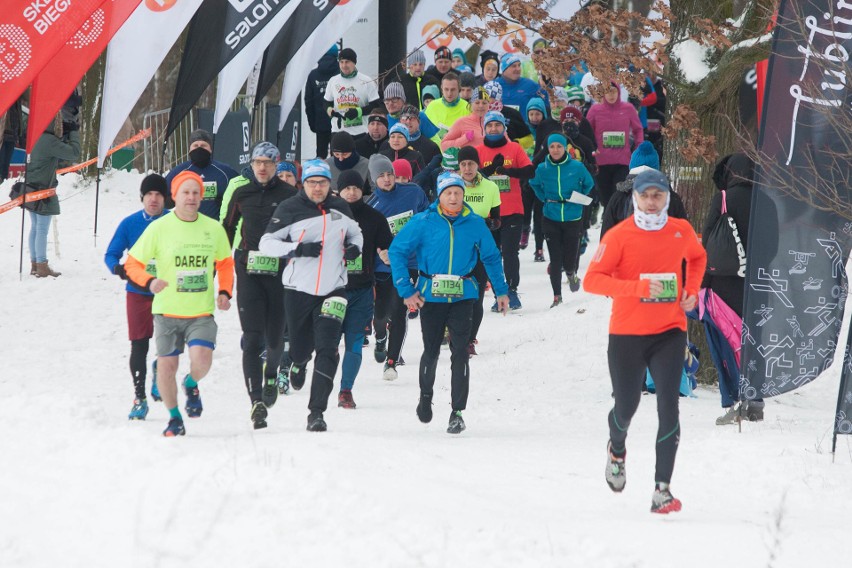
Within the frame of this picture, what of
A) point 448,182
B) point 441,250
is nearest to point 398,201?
point 448,182

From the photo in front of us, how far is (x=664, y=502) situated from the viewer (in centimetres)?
704

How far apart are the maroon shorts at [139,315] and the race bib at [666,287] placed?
13.8ft

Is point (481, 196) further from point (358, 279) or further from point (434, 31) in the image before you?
point (434, 31)

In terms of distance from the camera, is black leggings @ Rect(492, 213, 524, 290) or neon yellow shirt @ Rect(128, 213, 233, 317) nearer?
neon yellow shirt @ Rect(128, 213, 233, 317)

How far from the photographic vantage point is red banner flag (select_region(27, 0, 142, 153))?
12.5 meters

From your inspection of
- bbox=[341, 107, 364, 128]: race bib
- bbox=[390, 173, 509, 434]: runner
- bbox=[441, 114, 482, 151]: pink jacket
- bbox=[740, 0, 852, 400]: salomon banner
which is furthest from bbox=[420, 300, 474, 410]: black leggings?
bbox=[341, 107, 364, 128]: race bib

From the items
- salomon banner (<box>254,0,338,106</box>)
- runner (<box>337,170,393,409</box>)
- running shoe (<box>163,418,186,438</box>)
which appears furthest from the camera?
salomon banner (<box>254,0,338,106</box>)

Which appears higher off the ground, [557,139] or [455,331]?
[557,139]

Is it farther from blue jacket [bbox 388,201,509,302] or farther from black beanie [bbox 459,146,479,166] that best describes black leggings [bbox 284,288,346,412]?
black beanie [bbox 459,146,479,166]

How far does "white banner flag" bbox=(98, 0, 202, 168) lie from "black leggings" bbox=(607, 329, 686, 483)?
23.1 ft

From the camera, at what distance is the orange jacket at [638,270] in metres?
7.17

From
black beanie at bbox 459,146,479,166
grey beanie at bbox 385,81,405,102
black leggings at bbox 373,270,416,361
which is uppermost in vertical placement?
grey beanie at bbox 385,81,405,102

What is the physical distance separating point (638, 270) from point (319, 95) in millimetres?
11005

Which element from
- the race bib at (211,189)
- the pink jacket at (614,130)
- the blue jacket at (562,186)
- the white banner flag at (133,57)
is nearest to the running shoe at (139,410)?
the race bib at (211,189)
